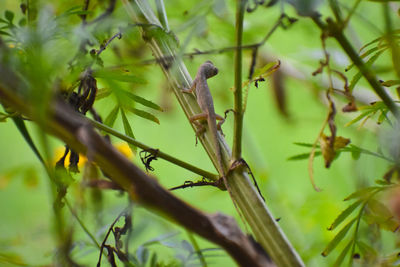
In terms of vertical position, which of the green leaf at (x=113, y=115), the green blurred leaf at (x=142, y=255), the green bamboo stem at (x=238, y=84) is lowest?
the green blurred leaf at (x=142, y=255)

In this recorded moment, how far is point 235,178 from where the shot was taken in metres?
0.41

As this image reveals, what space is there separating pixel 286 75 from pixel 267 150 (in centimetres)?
151

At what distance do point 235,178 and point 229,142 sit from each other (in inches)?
44.5

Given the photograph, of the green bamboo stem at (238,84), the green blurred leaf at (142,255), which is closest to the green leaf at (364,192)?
the green bamboo stem at (238,84)

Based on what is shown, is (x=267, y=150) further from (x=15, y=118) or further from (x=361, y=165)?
(x=15, y=118)

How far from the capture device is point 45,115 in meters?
0.25

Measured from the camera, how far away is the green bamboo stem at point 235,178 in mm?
385

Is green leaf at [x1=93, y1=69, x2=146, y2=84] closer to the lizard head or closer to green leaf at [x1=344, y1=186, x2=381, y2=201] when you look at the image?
green leaf at [x1=344, y1=186, x2=381, y2=201]

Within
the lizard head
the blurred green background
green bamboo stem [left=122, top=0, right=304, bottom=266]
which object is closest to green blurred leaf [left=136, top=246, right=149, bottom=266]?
the blurred green background

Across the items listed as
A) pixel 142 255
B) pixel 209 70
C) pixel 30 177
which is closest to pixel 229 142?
pixel 209 70

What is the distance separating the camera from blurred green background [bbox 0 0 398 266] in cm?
58

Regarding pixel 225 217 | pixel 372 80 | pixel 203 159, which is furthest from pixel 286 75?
pixel 203 159

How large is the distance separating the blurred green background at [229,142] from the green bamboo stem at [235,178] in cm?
2

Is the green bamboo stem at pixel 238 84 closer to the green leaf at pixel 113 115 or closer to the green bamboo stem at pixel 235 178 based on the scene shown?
the green bamboo stem at pixel 235 178
